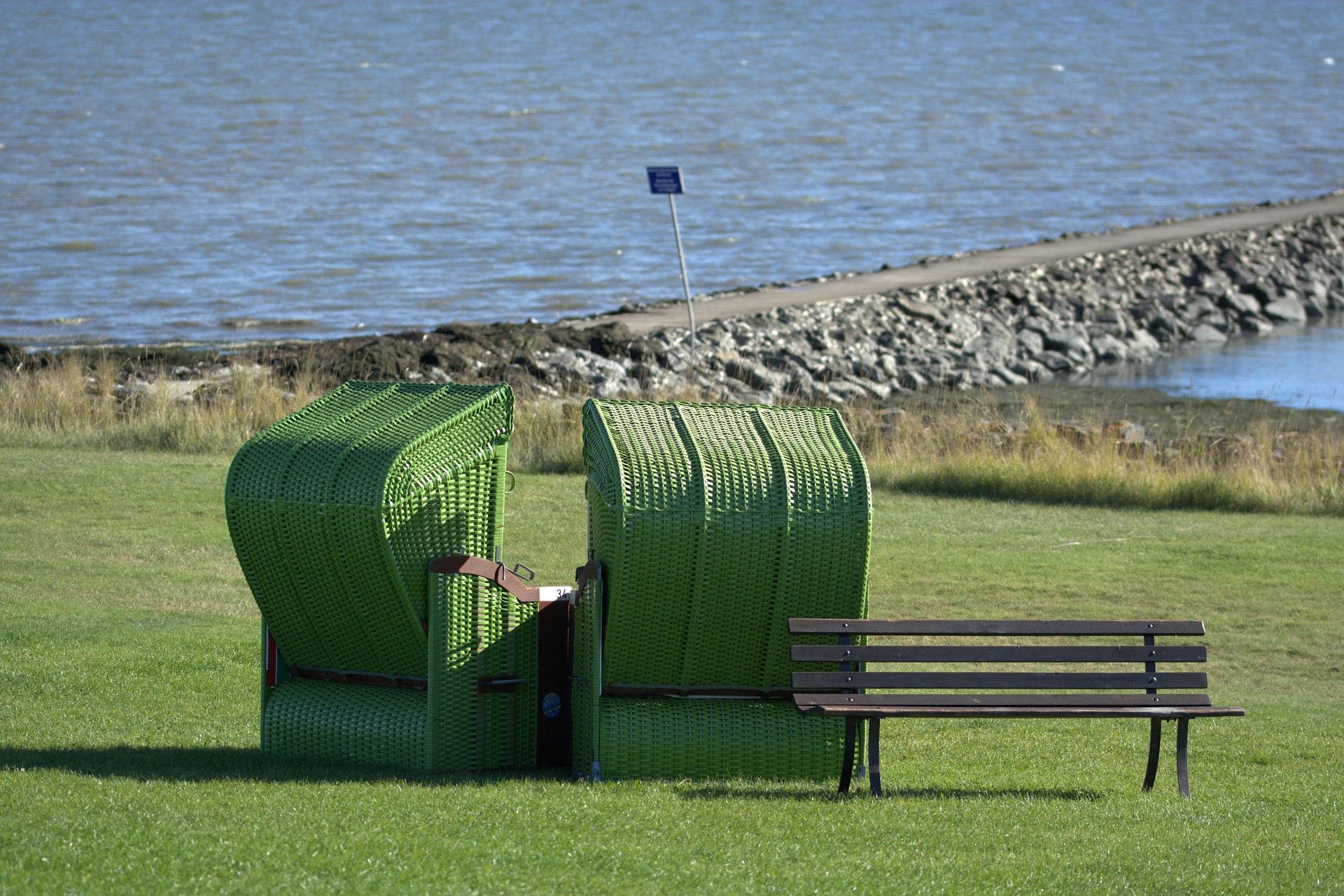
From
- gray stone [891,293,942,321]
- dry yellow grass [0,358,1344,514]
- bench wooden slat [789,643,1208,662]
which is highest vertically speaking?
bench wooden slat [789,643,1208,662]

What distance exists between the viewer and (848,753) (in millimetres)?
6375

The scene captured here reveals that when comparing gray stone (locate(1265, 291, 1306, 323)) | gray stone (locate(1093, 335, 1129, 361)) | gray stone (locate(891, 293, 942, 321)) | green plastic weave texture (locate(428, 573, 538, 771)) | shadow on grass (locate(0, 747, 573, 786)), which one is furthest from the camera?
gray stone (locate(1265, 291, 1306, 323))

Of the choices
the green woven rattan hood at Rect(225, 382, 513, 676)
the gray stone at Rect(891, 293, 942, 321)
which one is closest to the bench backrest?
the green woven rattan hood at Rect(225, 382, 513, 676)

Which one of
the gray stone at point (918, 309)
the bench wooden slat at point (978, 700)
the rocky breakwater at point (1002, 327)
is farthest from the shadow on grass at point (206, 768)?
the gray stone at point (918, 309)

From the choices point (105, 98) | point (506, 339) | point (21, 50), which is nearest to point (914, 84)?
point (105, 98)

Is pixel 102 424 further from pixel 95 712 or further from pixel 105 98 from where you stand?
pixel 105 98

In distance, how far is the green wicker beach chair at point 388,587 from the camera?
6.36 metres

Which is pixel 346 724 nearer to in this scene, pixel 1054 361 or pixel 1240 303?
pixel 1054 361

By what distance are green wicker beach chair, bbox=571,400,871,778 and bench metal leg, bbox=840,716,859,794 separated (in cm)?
22

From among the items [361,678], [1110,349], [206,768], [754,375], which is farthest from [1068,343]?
[206,768]

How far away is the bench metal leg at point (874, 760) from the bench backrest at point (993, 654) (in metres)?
0.17

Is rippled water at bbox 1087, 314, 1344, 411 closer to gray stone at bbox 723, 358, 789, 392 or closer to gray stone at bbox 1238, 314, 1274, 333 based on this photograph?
gray stone at bbox 1238, 314, 1274, 333

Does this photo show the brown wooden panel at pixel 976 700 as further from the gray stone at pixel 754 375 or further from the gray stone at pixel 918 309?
the gray stone at pixel 918 309

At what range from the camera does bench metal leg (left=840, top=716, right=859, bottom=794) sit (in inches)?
250
